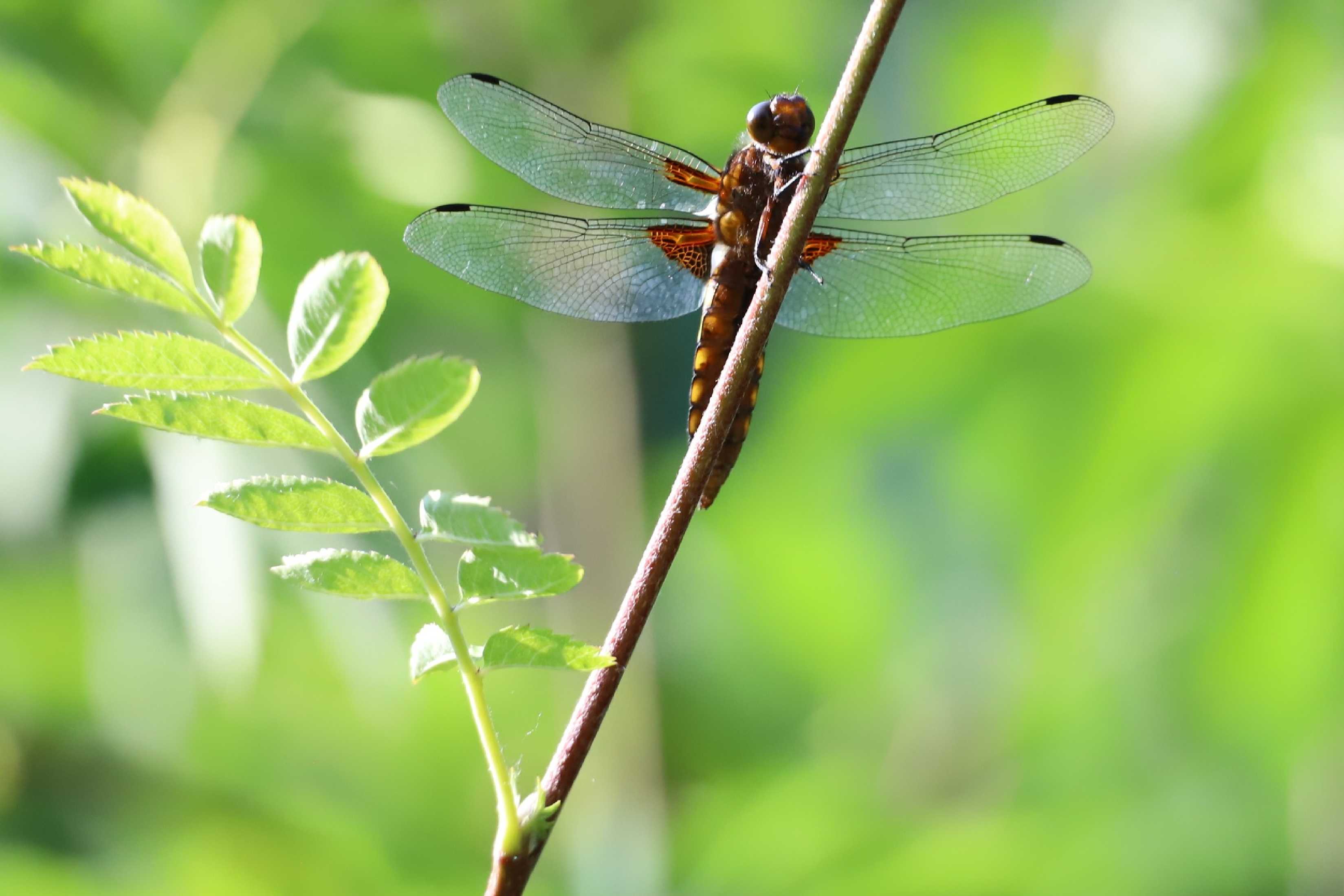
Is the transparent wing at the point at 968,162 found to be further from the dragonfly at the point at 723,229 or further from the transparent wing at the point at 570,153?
the transparent wing at the point at 570,153

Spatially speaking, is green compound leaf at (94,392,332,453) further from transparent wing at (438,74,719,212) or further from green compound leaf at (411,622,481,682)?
transparent wing at (438,74,719,212)

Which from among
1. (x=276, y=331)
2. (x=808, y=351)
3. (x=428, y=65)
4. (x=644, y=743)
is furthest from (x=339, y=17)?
(x=644, y=743)

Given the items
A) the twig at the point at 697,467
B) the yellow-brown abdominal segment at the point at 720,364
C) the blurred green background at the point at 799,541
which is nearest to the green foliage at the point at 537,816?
the twig at the point at 697,467

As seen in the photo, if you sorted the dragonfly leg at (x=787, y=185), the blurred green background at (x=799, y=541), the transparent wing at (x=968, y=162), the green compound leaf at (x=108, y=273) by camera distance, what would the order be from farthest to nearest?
1. the blurred green background at (x=799, y=541)
2. the transparent wing at (x=968, y=162)
3. the dragonfly leg at (x=787, y=185)
4. the green compound leaf at (x=108, y=273)

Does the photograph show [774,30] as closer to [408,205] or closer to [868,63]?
[408,205]

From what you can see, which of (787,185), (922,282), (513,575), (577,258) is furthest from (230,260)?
(922,282)

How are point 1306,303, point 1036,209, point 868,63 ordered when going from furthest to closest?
point 1036,209, point 1306,303, point 868,63

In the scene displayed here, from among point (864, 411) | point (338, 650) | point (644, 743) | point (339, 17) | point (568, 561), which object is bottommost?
point (644, 743)

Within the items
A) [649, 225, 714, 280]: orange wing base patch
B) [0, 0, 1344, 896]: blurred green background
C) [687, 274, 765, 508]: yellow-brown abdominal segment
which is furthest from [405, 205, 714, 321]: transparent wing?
[0, 0, 1344, 896]: blurred green background

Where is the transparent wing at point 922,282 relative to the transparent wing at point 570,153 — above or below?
below
